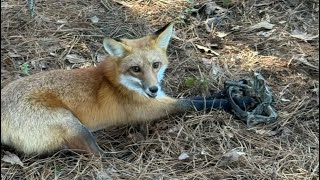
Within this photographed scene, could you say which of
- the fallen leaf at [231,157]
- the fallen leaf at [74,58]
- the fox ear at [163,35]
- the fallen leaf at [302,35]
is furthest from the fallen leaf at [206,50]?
the fallen leaf at [231,157]

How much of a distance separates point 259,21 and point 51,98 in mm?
3189

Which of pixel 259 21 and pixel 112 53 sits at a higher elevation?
pixel 112 53

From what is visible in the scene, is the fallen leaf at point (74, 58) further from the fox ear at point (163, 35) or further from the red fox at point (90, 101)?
the fox ear at point (163, 35)

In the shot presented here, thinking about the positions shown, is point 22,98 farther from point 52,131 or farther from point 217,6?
point 217,6

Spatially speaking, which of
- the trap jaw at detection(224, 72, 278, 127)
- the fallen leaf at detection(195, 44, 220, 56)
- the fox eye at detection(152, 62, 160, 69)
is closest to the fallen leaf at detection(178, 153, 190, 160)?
the trap jaw at detection(224, 72, 278, 127)

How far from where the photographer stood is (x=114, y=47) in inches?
210

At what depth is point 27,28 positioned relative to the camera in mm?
7004

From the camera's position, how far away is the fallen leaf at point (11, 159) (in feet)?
16.1

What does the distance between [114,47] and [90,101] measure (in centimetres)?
58

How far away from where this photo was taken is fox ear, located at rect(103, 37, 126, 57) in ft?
17.2

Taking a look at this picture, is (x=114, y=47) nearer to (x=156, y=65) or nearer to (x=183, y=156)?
(x=156, y=65)

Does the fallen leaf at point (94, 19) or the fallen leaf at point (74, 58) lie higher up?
the fallen leaf at point (94, 19)

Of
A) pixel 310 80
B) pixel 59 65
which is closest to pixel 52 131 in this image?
pixel 59 65

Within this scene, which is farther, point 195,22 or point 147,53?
point 195,22
